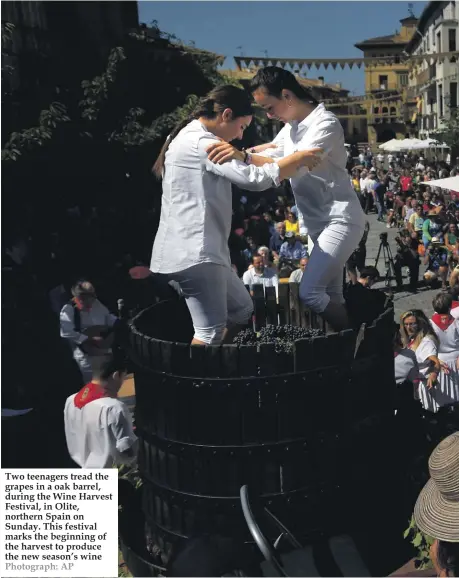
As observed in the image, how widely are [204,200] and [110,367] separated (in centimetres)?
137

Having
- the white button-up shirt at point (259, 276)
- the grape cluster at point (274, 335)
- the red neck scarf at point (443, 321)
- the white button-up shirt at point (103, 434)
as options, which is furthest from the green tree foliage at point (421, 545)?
the white button-up shirt at point (259, 276)

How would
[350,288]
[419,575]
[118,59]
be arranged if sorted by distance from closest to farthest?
[419,575], [350,288], [118,59]

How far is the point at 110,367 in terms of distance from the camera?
4.44 metres

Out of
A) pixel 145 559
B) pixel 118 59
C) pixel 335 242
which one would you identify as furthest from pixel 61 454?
pixel 118 59

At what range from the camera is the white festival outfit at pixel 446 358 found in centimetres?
601

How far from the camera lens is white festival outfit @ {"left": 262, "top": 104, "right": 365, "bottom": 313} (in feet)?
12.1

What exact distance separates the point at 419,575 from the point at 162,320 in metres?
2.03

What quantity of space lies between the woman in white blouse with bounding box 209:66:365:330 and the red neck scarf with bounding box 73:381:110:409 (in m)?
1.38

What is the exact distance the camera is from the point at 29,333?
8195 millimetres

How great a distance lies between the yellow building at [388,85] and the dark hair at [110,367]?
59.5 metres

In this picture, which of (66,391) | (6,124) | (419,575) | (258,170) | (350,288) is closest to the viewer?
(419,575)

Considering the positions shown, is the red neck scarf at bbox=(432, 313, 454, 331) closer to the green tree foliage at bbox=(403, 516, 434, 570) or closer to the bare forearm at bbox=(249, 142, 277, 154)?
the bare forearm at bbox=(249, 142, 277, 154)

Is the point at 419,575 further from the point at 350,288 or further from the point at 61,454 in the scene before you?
the point at 61,454

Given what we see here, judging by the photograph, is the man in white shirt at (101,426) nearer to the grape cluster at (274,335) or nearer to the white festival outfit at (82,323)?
the grape cluster at (274,335)
